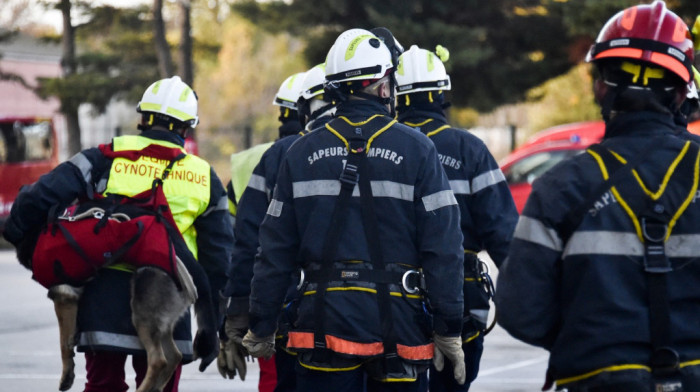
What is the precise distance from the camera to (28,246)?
5500mm

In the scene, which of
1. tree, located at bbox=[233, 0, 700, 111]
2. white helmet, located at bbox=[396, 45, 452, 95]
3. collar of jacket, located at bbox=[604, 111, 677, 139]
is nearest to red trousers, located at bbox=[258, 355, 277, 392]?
white helmet, located at bbox=[396, 45, 452, 95]

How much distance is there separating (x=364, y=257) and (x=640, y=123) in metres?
1.27

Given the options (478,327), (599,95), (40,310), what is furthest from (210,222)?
(40,310)

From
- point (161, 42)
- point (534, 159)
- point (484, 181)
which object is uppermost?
point (484, 181)

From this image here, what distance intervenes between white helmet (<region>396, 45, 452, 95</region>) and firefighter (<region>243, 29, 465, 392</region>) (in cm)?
131

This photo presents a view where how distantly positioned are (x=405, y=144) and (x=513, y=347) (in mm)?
6527

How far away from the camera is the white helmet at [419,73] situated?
5.62m

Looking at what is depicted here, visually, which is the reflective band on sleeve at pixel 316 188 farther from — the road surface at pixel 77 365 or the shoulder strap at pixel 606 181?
the road surface at pixel 77 365

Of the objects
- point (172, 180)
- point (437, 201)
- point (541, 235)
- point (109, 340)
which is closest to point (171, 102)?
point (172, 180)

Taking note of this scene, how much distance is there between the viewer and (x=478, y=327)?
5.35 meters

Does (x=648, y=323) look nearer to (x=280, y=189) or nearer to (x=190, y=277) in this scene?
(x=280, y=189)

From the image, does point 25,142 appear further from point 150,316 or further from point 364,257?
point 364,257

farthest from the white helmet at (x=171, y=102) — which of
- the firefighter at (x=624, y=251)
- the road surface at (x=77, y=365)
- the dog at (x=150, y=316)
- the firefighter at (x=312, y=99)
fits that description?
the road surface at (x=77, y=365)

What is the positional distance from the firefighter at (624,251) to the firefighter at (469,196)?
6.81ft
